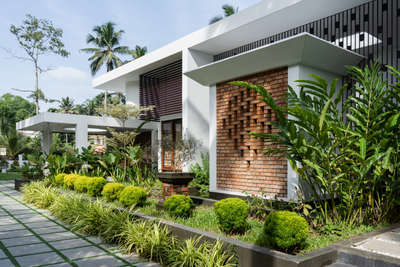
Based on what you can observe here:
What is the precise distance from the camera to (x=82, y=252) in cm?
454

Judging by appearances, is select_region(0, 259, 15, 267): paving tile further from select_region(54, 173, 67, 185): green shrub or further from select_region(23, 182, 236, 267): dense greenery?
select_region(54, 173, 67, 185): green shrub

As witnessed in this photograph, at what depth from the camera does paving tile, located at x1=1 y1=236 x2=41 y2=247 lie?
4.96 m

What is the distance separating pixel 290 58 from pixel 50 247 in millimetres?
5114

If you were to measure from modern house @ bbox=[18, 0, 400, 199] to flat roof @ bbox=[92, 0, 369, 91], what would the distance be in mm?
26

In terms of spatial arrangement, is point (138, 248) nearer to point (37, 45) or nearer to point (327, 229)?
point (327, 229)

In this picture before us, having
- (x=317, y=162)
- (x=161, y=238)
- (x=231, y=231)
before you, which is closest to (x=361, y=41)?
(x=317, y=162)

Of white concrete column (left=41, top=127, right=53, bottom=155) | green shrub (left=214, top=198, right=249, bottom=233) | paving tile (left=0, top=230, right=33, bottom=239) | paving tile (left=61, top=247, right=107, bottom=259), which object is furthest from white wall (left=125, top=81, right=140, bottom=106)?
green shrub (left=214, top=198, right=249, bottom=233)

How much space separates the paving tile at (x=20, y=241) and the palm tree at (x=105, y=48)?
1004 inches

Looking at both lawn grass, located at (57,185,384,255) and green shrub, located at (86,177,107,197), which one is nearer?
lawn grass, located at (57,185,384,255)

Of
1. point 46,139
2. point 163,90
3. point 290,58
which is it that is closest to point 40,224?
point 290,58

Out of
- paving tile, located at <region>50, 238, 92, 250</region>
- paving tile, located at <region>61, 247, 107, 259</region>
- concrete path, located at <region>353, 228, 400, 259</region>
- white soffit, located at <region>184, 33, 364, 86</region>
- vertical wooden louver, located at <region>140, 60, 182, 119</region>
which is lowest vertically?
paving tile, located at <region>50, 238, 92, 250</region>

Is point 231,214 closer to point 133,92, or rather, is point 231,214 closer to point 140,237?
point 140,237

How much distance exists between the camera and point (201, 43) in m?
10.7

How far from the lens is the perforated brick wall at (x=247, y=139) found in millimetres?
5992
